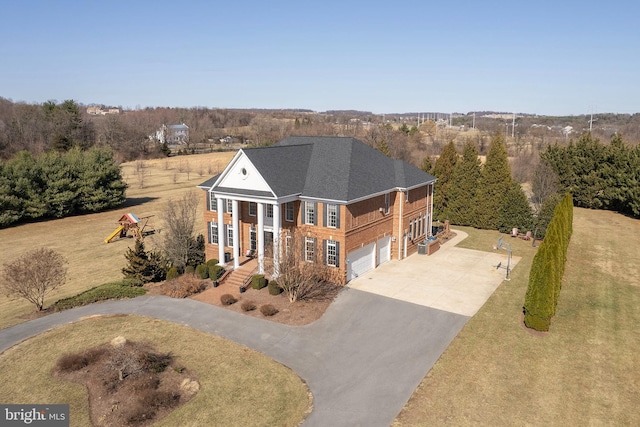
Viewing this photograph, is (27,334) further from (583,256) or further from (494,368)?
(583,256)

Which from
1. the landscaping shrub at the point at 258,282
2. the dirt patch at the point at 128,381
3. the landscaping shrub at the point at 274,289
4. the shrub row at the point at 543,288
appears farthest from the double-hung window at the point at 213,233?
the shrub row at the point at 543,288

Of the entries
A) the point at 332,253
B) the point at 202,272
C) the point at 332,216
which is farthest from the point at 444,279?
the point at 202,272

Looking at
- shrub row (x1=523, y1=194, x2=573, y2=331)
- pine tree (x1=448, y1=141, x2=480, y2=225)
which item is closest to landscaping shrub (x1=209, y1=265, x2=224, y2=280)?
shrub row (x1=523, y1=194, x2=573, y2=331)

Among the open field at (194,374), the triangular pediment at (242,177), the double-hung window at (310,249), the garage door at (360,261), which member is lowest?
the open field at (194,374)

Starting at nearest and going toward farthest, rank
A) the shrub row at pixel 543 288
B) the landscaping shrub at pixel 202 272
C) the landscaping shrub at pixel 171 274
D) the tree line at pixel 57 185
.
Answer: the shrub row at pixel 543 288 → the landscaping shrub at pixel 202 272 → the landscaping shrub at pixel 171 274 → the tree line at pixel 57 185

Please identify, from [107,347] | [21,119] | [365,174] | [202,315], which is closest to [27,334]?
[107,347]

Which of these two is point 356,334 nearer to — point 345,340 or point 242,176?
point 345,340

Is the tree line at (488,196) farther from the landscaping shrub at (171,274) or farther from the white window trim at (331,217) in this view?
the landscaping shrub at (171,274)
